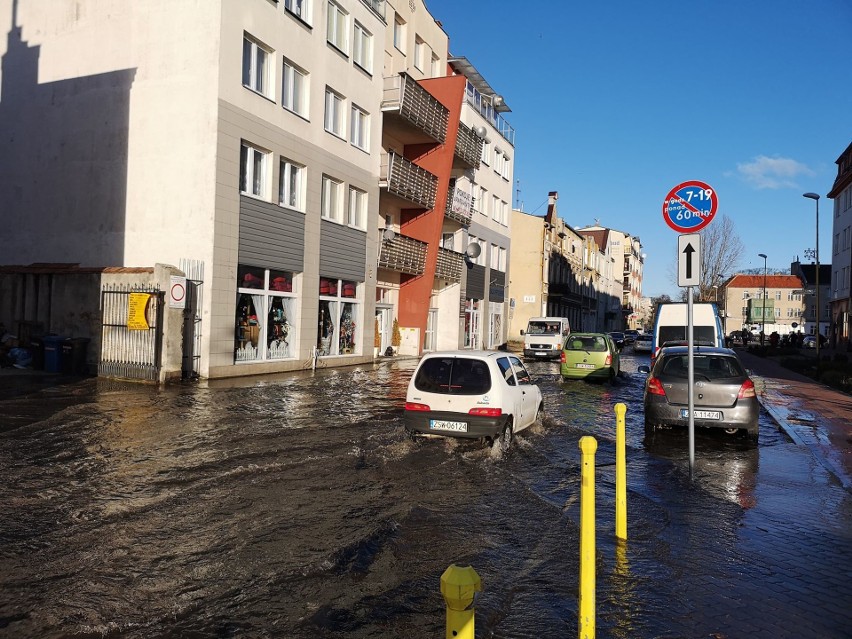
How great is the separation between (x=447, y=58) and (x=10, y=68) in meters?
20.9

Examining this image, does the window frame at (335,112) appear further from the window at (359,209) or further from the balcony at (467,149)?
the balcony at (467,149)

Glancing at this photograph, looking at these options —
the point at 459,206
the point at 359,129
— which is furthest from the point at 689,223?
the point at 459,206

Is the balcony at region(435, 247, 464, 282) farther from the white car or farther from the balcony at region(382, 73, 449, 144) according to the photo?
the white car

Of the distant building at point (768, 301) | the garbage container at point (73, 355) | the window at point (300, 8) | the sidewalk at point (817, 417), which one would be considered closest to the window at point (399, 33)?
the window at point (300, 8)

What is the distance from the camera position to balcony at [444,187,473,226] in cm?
3338

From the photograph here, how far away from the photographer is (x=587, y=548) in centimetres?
367

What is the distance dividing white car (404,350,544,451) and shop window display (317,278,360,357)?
1384cm

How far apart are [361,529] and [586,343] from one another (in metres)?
17.2

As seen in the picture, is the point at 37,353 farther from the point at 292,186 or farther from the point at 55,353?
the point at 292,186

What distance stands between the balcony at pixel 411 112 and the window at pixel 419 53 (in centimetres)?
Answer: 349

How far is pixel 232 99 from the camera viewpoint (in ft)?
61.0

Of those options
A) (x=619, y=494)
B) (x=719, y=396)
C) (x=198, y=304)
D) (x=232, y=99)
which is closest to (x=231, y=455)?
(x=619, y=494)

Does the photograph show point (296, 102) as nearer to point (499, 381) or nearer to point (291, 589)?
point (499, 381)

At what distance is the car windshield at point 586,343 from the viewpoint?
21.8m
